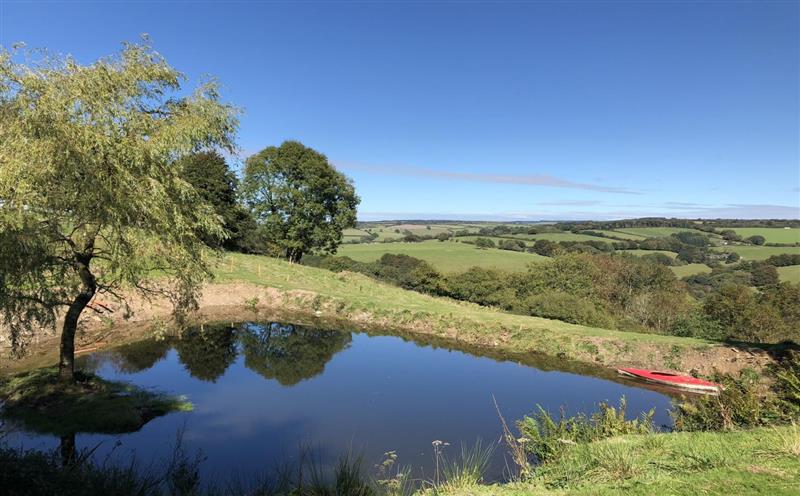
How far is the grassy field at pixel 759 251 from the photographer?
83500 millimetres

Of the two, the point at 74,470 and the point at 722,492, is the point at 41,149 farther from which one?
the point at 722,492

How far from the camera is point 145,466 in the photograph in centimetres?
986

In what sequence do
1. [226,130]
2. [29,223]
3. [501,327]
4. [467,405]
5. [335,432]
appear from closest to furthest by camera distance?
[29,223] < [335,432] < [226,130] < [467,405] < [501,327]

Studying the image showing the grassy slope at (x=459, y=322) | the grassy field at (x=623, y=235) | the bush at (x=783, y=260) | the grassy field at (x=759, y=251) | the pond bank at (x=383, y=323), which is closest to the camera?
the pond bank at (x=383, y=323)

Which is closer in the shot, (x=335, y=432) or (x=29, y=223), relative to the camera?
(x=29, y=223)

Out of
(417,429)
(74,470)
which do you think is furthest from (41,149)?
(417,429)

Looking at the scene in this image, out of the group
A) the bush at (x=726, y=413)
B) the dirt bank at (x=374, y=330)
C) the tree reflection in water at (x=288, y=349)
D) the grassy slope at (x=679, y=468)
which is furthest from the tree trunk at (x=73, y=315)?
the bush at (x=726, y=413)

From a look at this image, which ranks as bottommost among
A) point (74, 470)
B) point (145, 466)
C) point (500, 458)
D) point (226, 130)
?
point (500, 458)

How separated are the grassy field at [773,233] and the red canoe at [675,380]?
10761 centimetres

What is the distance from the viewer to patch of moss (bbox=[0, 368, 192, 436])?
11.7 metres

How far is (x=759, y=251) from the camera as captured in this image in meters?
87.2

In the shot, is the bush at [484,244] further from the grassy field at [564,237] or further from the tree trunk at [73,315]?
the tree trunk at [73,315]

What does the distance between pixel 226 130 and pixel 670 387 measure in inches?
866

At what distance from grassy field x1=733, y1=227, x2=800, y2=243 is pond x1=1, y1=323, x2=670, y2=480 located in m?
112
